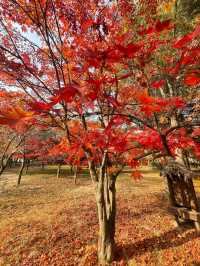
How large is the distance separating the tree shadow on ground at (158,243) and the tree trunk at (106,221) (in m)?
0.42

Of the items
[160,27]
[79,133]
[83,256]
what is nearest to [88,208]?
[83,256]

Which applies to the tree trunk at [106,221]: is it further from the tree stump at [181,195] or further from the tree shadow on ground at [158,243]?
the tree stump at [181,195]

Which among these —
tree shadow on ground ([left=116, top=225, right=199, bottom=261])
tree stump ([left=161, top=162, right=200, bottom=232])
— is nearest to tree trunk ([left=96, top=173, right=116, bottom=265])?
tree shadow on ground ([left=116, top=225, right=199, bottom=261])

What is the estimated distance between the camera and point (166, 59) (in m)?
6.42

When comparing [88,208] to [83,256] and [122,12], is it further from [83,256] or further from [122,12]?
[122,12]

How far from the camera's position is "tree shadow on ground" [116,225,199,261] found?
553cm

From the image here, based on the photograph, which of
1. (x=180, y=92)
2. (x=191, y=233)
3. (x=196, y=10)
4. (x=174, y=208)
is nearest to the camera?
(x=191, y=233)

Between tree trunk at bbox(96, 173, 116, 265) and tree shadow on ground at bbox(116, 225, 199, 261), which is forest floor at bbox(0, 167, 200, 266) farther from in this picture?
tree trunk at bbox(96, 173, 116, 265)

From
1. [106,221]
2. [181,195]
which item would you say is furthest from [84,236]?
[181,195]

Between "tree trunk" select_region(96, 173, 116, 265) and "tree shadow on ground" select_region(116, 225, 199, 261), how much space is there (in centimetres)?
42

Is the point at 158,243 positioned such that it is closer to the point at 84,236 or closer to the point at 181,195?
the point at 181,195

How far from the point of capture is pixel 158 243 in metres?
5.95

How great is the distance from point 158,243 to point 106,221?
7.22 feet

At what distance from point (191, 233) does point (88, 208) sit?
17.3ft
